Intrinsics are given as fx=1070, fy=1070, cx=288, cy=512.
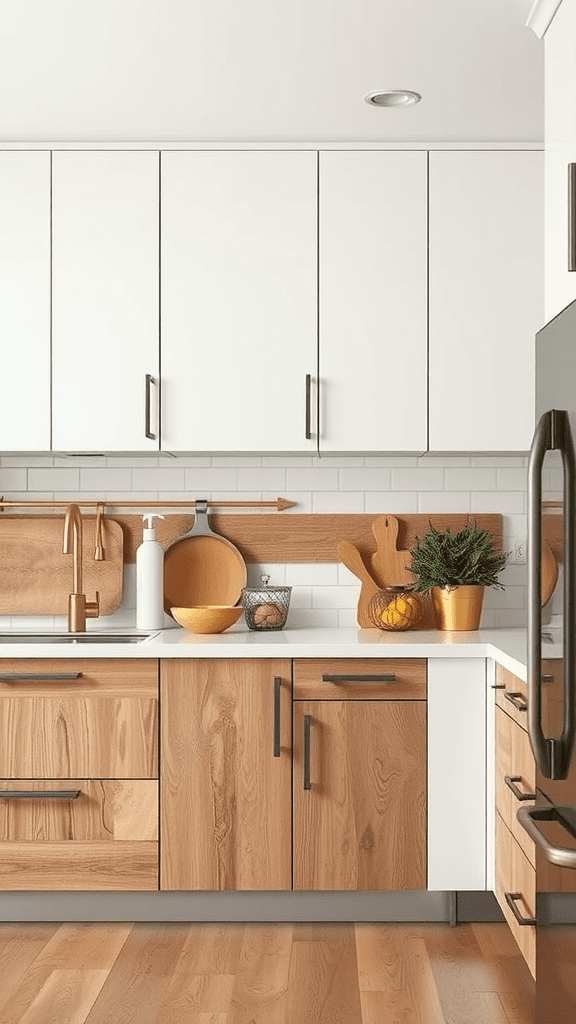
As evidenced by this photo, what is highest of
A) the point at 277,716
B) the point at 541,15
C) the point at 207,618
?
the point at 541,15

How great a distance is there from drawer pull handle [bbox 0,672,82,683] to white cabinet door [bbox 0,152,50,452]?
76 centimetres

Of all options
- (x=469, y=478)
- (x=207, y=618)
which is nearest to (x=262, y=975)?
(x=207, y=618)

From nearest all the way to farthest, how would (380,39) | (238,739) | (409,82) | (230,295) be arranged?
(380,39) < (409,82) < (238,739) < (230,295)

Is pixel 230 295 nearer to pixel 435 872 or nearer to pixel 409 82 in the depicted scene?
pixel 409 82

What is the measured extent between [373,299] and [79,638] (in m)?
1.51

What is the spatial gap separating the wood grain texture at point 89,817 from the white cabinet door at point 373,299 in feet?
4.23

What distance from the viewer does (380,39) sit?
110 inches

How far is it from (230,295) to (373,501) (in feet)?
3.04

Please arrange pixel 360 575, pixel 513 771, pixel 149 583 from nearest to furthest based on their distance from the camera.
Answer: pixel 513 771 → pixel 149 583 → pixel 360 575

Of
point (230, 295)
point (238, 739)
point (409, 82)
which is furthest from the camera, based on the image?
point (230, 295)

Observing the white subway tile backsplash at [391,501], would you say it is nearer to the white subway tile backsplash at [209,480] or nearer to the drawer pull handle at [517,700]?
the white subway tile backsplash at [209,480]

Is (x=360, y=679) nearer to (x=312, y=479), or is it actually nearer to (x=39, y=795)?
(x=312, y=479)

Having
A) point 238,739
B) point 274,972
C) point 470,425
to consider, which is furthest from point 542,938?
point 470,425

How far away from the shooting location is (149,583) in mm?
3756
